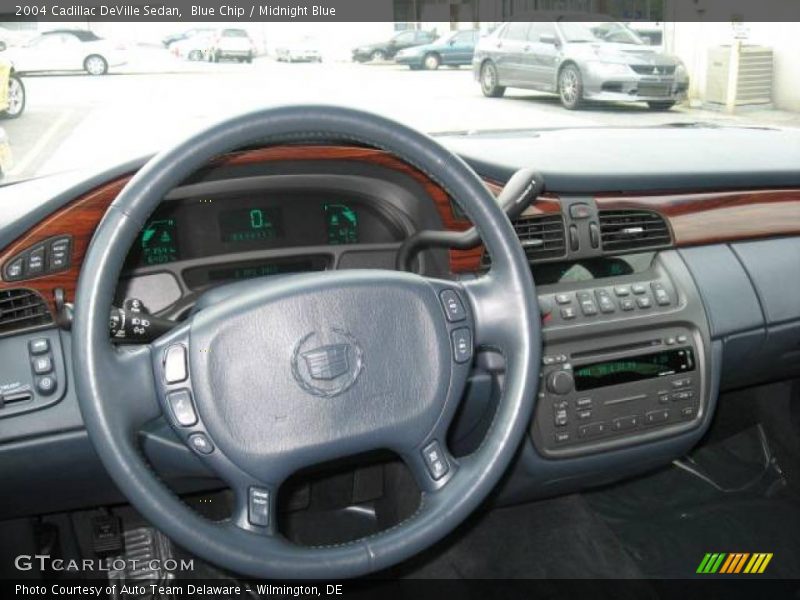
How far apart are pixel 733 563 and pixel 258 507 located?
1.76 meters

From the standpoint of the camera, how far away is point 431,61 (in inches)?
98.7

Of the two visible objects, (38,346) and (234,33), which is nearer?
(38,346)

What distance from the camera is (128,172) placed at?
1.77 metres

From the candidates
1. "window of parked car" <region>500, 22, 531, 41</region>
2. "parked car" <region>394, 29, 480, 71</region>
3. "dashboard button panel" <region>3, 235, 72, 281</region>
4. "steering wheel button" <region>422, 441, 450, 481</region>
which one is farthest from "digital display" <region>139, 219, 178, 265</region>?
"window of parked car" <region>500, 22, 531, 41</region>

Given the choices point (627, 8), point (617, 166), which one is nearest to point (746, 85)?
point (627, 8)

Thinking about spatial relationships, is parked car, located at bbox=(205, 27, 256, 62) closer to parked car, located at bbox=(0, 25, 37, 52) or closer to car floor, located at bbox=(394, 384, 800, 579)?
parked car, located at bbox=(0, 25, 37, 52)

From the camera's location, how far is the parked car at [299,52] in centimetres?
216

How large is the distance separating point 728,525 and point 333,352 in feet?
6.13

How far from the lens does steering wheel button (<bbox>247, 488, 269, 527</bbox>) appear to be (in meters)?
1.46

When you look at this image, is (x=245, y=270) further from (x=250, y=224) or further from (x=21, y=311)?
(x=21, y=311)

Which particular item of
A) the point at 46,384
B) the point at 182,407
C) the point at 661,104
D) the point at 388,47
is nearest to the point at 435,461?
the point at 182,407

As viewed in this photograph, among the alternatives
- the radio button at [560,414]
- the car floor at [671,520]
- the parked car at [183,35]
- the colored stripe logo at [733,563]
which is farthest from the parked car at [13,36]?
the colored stripe logo at [733,563]

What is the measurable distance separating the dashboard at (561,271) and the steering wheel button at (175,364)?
1.57 feet

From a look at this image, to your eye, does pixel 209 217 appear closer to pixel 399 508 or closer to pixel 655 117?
pixel 399 508
